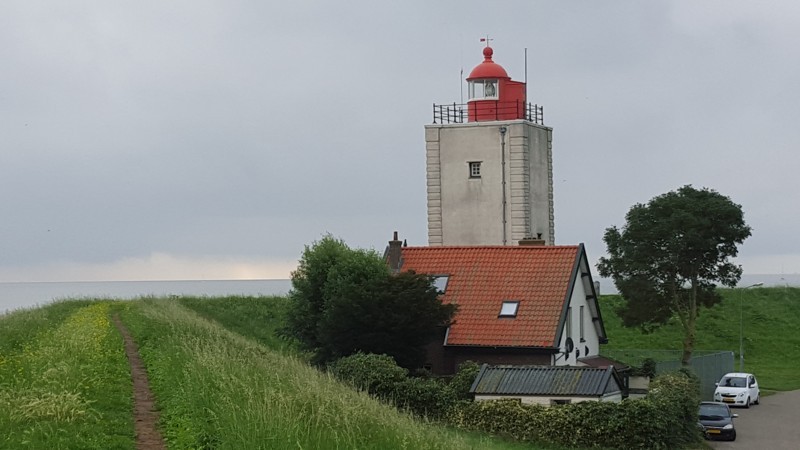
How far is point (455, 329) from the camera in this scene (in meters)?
40.2

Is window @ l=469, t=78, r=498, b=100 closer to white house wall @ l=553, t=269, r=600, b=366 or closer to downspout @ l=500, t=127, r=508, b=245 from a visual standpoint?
downspout @ l=500, t=127, r=508, b=245

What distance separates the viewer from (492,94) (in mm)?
53188

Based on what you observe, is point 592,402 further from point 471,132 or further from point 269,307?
point 269,307

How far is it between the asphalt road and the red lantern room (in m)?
17.3

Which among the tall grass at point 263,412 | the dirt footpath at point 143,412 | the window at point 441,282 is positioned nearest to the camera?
the tall grass at point 263,412

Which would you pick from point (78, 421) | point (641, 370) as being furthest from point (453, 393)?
point (78, 421)

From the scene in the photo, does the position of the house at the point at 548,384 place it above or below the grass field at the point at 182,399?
below

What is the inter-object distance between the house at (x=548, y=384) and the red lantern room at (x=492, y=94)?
20024 millimetres

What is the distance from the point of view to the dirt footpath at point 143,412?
15.3 meters

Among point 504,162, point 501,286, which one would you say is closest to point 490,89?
point 504,162

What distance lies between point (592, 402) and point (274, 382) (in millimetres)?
16812

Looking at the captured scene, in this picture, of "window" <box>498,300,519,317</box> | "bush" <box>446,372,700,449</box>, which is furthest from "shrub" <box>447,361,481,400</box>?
"window" <box>498,300,519,317</box>

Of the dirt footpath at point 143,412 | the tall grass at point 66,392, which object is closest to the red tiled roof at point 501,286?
the tall grass at point 66,392

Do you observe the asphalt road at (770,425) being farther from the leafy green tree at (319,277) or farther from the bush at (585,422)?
the leafy green tree at (319,277)
